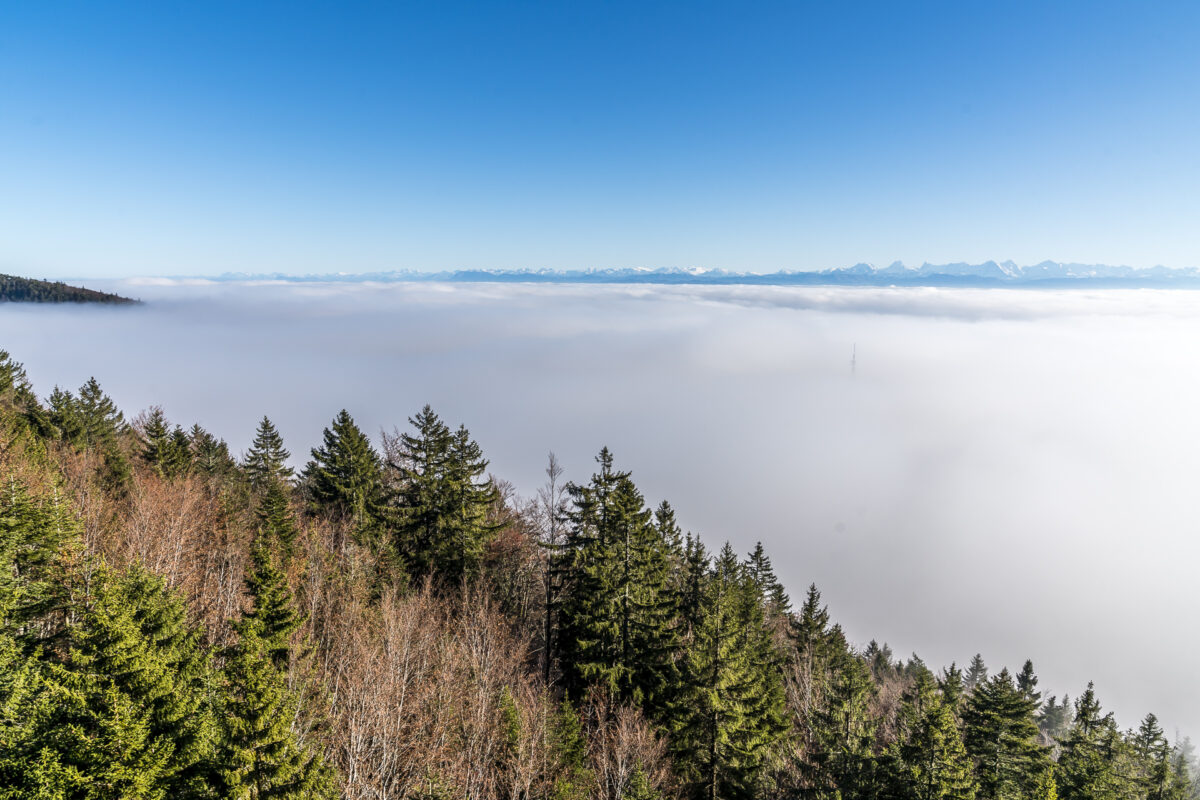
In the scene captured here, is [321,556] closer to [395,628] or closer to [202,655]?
[395,628]

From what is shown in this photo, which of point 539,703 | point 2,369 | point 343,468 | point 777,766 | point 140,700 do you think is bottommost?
point 777,766

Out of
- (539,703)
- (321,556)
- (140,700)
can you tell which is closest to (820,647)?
(539,703)

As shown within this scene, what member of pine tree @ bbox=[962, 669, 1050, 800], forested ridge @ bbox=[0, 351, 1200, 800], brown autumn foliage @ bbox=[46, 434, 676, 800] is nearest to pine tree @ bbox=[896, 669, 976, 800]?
forested ridge @ bbox=[0, 351, 1200, 800]

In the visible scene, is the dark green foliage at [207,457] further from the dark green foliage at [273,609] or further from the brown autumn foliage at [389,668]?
the dark green foliage at [273,609]

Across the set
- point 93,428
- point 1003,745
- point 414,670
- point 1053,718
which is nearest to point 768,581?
point 1003,745

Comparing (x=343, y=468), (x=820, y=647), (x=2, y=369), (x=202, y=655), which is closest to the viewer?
(x=202, y=655)

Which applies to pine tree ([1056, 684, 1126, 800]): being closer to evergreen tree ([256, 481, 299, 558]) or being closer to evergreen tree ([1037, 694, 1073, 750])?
evergreen tree ([256, 481, 299, 558])

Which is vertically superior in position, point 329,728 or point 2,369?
Answer: point 2,369
